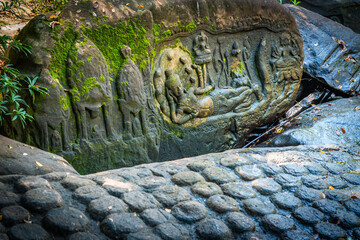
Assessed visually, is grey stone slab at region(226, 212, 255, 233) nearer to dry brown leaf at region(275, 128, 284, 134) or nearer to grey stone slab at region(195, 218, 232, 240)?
grey stone slab at region(195, 218, 232, 240)

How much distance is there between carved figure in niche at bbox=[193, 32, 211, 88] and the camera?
3.76 metres

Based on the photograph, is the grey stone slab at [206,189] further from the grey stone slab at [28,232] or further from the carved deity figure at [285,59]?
the carved deity figure at [285,59]

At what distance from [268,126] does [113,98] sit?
248 cm

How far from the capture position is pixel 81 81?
9.31 ft

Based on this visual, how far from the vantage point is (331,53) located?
5750mm

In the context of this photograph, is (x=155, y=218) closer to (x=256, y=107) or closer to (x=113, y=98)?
(x=113, y=98)

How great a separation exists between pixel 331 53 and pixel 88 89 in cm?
436

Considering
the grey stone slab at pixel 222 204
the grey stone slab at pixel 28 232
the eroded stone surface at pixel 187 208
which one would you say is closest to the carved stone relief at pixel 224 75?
the eroded stone surface at pixel 187 208

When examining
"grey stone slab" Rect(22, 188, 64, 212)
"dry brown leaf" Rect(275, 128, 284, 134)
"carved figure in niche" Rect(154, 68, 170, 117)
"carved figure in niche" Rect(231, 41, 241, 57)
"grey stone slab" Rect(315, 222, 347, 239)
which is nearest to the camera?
"grey stone slab" Rect(22, 188, 64, 212)

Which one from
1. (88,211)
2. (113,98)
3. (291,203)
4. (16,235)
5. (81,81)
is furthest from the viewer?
(113,98)

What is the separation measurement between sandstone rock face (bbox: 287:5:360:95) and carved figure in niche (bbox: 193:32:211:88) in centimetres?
240

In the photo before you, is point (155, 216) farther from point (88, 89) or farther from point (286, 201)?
point (88, 89)

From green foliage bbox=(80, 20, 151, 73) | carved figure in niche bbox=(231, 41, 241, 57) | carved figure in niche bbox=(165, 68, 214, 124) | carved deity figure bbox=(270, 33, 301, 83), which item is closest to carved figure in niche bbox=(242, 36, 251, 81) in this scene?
carved figure in niche bbox=(231, 41, 241, 57)

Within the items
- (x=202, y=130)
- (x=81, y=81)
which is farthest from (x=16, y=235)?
(x=202, y=130)
